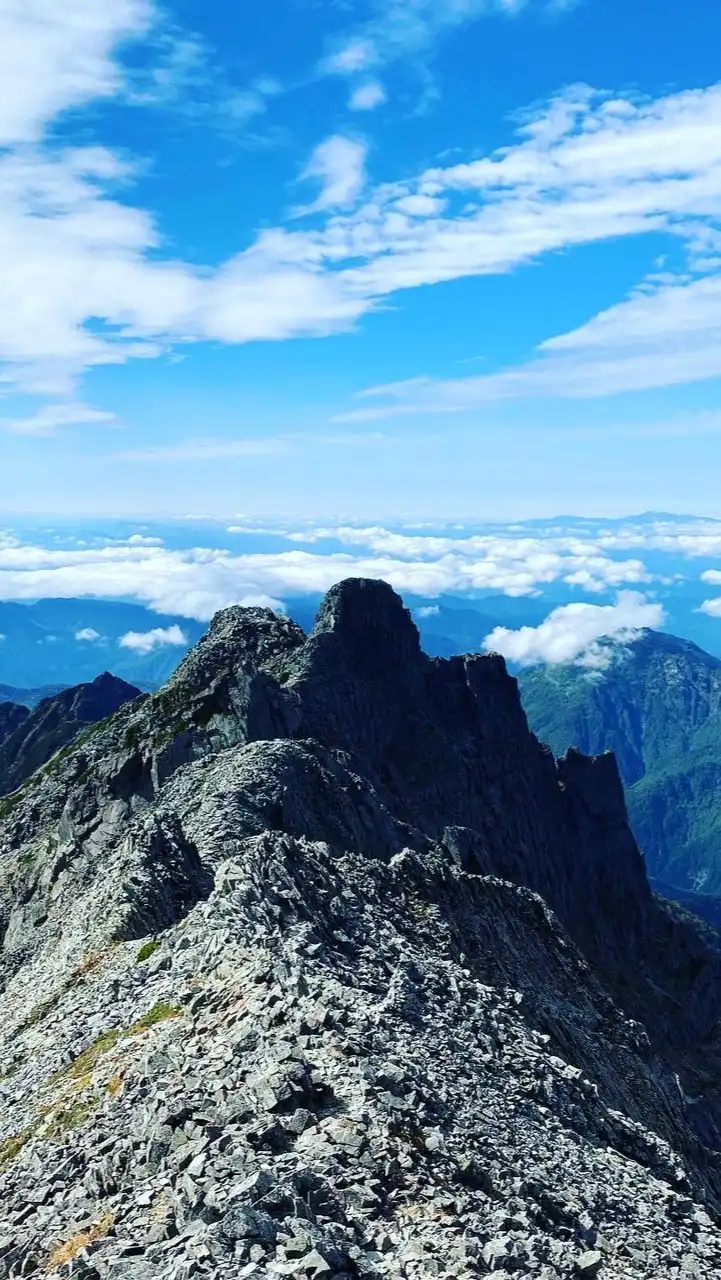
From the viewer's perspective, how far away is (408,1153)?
24.5 metres

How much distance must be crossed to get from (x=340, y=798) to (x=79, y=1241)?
62.0 m

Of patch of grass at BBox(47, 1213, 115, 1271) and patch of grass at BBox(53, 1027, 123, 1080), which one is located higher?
patch of grass at BBox(47, 1213, 115, 1271)

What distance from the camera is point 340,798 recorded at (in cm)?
8494

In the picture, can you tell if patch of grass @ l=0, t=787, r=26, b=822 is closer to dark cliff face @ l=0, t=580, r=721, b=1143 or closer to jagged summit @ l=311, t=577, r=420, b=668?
dark cliff face @ l=0, t=580, r=721, b=1143

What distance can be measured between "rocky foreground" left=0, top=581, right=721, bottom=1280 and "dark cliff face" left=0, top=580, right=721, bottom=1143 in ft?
2.14

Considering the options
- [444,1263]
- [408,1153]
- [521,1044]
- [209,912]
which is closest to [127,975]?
[209,912]

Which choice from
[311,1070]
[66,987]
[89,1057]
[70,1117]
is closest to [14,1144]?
[70,1117]

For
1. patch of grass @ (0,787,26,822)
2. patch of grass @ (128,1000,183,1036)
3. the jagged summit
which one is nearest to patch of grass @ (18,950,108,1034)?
patch of grass @ (128,1000,183,1036)

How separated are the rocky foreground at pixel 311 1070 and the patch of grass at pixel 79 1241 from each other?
8cm

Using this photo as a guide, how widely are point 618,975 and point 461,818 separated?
3164 cm

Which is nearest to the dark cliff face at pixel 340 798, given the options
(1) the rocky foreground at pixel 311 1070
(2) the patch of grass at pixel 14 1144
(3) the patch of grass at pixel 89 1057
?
(1) the rocky foreground at pixel 311 1070

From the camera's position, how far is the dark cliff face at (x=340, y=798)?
250 feet

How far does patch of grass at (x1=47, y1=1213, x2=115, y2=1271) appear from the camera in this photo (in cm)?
2247

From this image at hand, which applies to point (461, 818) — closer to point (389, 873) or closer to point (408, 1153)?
point (389, 873)
